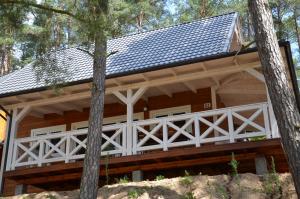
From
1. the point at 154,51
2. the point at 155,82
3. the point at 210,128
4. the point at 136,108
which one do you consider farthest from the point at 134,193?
the point at 154,51

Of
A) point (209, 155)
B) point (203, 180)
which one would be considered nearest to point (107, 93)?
point (209, 155)

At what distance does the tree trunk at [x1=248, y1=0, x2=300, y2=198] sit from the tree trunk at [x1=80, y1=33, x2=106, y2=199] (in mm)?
2941

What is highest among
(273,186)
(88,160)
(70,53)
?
(70,53)

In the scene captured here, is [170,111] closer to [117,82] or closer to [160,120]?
[160,120]

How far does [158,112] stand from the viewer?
13117 mm

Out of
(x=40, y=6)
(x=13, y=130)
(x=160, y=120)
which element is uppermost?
(x=40, y=6)

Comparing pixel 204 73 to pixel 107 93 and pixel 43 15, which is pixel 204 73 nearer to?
pixel 107 93

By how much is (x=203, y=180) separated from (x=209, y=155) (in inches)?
65.0

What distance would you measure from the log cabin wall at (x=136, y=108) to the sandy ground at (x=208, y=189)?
13.6ft

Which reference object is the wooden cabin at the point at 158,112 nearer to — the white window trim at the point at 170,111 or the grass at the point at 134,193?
the white window trim at the point at 170,111

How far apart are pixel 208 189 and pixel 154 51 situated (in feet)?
19.4

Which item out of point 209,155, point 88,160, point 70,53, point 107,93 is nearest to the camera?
point 88,160

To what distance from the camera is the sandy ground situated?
8047 mm

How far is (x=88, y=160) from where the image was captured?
8.16 meters
